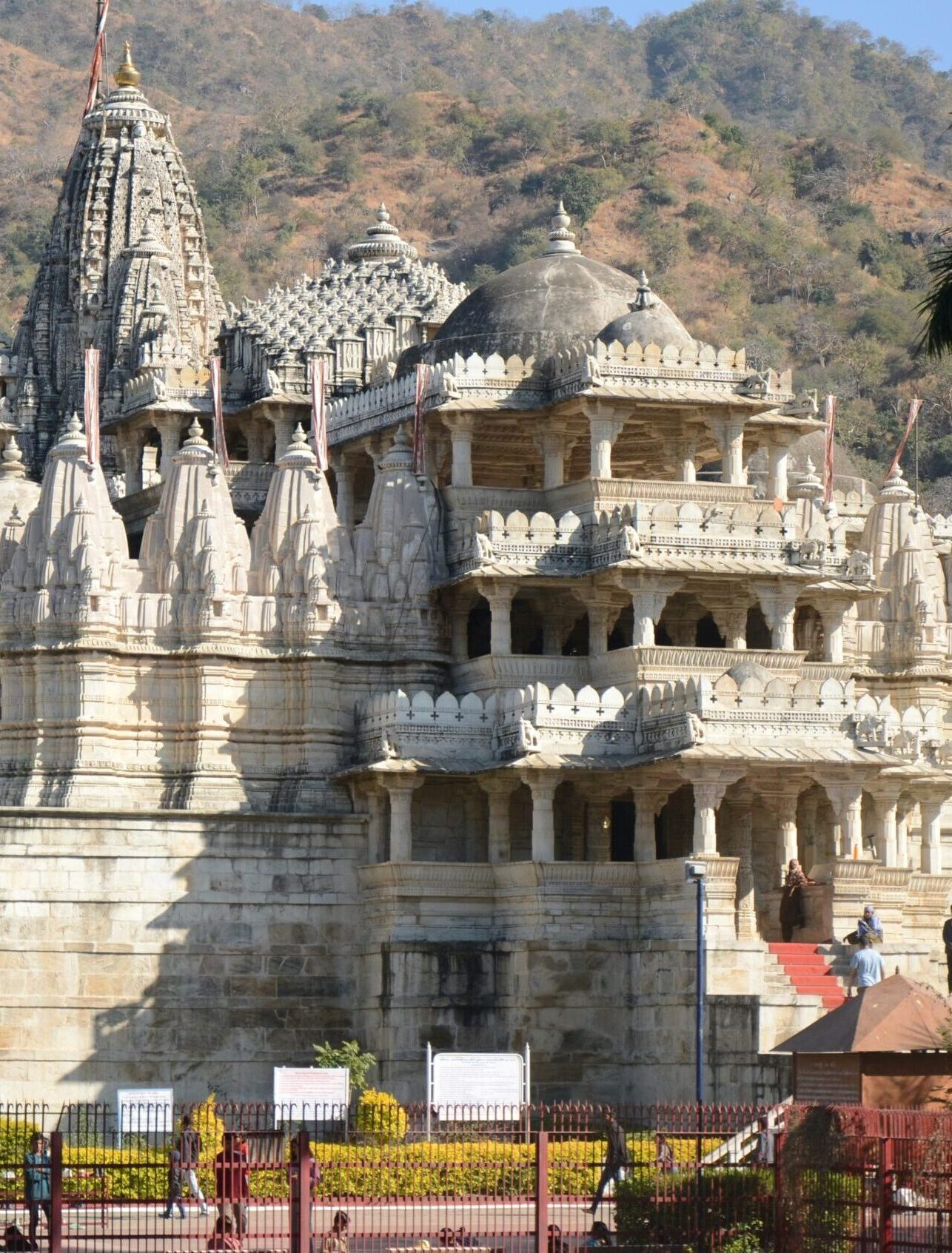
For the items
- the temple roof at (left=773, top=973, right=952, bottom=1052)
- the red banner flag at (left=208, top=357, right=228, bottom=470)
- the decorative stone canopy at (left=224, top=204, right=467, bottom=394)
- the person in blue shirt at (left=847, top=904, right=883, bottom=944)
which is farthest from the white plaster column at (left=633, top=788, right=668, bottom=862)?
the temple roof at (left=773, top=973, right=952, bottom=1052)

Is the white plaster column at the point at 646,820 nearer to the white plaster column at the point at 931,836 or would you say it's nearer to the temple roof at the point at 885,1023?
the white plaster column at the point at 931,836

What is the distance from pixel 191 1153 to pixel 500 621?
1776 centimetres

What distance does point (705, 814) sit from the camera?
5841cm

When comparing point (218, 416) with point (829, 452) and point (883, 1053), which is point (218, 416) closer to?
point (829, 452)

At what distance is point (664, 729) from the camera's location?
5947 centimetres

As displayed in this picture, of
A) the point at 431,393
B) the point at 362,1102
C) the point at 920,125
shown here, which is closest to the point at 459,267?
the point at 920,125

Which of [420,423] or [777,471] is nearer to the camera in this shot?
[420,423]

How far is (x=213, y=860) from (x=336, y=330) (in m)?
19.0

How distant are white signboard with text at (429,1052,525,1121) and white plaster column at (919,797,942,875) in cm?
1359

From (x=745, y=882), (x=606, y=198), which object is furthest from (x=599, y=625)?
(x=606, y=198)

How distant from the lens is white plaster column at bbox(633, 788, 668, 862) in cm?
6006

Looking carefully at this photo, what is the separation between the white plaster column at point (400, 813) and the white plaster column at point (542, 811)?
7.07 ft

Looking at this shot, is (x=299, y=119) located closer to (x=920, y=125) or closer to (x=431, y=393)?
(x=920, y=125)

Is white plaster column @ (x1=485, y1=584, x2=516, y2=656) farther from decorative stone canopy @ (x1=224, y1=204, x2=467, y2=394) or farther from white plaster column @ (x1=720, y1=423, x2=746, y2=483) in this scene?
decorative stone canopy @ (x1=224, y1=204, x2=467, y2=394)
